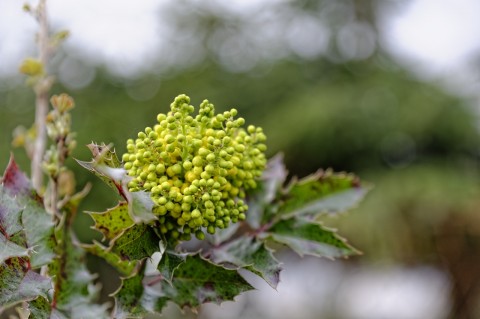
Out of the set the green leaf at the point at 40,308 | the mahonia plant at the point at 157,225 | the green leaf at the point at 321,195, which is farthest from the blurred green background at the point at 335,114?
the green leaf at the point at 40,308

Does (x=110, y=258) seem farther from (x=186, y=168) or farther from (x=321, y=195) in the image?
(x=321, y=195)

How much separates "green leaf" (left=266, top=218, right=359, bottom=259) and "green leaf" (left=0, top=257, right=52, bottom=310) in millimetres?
291

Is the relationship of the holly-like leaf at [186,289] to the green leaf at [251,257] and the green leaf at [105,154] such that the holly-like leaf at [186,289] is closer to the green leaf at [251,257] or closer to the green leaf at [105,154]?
the green leaf at [251,257]

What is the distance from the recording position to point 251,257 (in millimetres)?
642

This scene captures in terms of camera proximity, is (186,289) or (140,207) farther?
(186,289)

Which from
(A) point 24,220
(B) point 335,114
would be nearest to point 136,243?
(A) point 24,220

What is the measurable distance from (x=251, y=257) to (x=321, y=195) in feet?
0.66

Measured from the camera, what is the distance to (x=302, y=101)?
5676 mm

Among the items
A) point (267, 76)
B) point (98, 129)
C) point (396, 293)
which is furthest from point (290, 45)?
point (396, 293)

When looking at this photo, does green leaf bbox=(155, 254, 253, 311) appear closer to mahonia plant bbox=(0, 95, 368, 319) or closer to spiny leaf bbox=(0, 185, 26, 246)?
mahonia plant bbox=(0, 95, 368, 319)

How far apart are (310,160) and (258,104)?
32.2 inches

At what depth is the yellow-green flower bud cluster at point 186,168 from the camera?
21.4 inches

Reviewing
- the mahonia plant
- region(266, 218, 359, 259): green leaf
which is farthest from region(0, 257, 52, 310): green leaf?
region(266, 218, 359, 259): green leaf

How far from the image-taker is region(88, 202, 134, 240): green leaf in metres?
0.56
